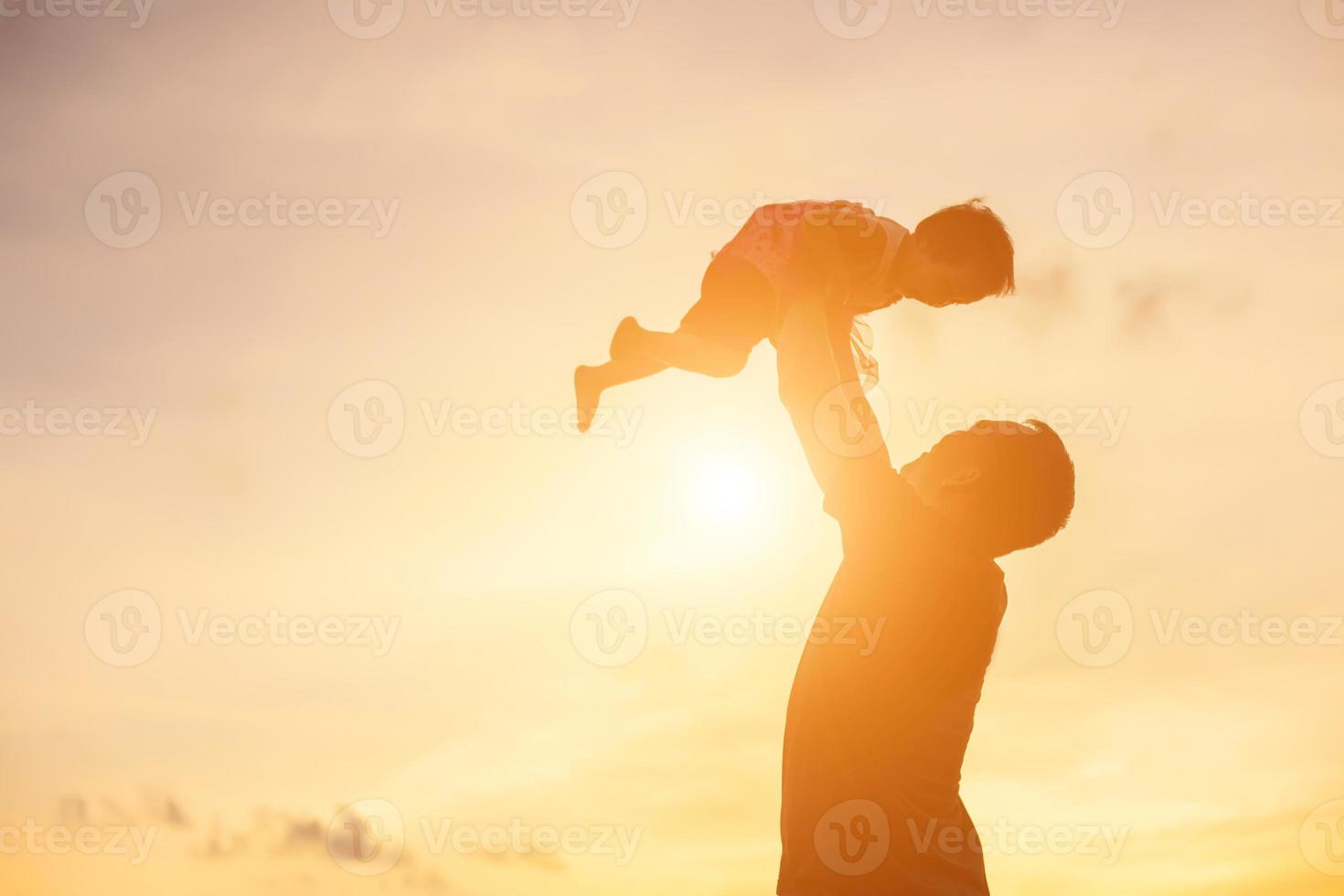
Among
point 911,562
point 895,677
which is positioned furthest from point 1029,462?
point 895,677

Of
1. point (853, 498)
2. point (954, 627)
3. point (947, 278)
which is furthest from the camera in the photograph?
point (947, 278)

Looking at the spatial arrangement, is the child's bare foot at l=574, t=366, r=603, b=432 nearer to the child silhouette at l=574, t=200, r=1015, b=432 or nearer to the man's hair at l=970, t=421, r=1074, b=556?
the child silhouette at l=574, t=200, r=1015, b=432

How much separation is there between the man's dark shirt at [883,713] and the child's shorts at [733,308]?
1716 millimetres

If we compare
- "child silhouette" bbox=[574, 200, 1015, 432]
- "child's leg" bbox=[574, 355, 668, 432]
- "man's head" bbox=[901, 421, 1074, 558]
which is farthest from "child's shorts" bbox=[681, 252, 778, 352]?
"man's head" bbox=[901, 421, 1074, 558]

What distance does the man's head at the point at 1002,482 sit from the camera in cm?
389

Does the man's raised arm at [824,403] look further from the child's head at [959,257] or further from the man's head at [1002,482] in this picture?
the child's head at [959,257]

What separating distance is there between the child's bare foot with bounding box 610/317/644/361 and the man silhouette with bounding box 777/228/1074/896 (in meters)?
1.67

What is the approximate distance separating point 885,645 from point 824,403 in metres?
0.83

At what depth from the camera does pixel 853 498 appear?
3.46 m

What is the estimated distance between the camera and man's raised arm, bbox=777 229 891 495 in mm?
3355

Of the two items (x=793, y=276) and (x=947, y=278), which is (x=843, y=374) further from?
(x=947, y=278)

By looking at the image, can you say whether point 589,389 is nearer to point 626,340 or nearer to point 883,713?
point 626,340

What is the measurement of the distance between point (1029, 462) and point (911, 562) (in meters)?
0.62

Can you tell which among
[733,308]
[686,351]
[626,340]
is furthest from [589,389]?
[733,308]
